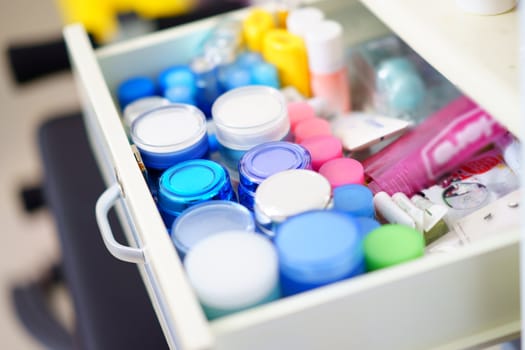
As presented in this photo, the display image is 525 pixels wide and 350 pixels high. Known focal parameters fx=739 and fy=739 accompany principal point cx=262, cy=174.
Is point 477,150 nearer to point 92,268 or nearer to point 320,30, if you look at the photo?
point 320,30

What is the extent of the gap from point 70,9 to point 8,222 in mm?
651

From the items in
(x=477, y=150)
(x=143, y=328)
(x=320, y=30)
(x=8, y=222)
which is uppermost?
(x=320, y=30)

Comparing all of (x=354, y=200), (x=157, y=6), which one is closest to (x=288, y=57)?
(x=354, y=200)

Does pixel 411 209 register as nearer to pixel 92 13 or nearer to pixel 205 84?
pixel 205 84

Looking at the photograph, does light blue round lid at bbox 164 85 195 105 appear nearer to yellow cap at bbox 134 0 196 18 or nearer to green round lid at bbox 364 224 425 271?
green round lid at bbox 364 224 425 271

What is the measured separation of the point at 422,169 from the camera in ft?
2.32

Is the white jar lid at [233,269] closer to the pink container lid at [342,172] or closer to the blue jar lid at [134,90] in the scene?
the pink container lid at [342,172]

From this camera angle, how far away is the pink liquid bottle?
76cm

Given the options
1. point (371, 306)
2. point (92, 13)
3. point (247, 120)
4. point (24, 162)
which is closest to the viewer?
point (371, 306)

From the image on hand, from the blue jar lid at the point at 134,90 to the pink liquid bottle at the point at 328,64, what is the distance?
0.58 feet

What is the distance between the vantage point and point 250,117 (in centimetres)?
69

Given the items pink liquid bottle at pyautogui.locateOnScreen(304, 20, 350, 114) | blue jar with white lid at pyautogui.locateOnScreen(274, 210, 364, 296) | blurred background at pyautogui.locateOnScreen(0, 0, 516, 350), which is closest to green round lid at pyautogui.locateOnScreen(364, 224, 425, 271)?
blue jar with white lid at pyautogui.locateOnScreen(274, 210, 364, 296)

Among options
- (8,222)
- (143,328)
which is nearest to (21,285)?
(8,222)

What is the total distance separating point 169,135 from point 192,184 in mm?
76
